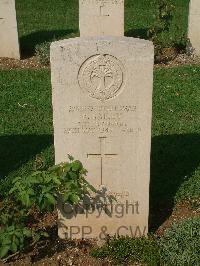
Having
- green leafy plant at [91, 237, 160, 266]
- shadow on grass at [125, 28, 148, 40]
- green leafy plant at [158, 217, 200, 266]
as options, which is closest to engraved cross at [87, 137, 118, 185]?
Answer: green leafy plant at [91, 237, 160, 266]

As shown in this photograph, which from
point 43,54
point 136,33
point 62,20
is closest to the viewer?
point 43,54

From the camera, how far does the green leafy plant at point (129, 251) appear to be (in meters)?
5.08

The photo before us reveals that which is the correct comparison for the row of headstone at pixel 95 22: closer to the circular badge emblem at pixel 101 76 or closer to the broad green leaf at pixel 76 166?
the circular badge emblem at pixel 101 76

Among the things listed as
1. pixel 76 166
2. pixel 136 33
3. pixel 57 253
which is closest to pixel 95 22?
pixel 136 33

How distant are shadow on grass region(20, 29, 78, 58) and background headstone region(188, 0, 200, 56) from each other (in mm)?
3487

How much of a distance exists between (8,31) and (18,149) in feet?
16.8

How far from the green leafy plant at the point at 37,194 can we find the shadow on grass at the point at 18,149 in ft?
6.03

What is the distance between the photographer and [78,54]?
473 centimetres

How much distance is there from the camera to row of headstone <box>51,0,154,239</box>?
475 centimetres

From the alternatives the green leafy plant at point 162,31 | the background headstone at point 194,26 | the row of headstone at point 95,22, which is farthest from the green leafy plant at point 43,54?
the background headstone at point 194,26

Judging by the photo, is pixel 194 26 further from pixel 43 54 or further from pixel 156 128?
pixel 156 128

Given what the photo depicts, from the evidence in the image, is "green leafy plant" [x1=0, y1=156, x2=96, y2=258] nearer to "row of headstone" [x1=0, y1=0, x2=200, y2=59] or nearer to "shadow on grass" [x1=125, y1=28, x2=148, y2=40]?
"row of headstone" [x1=0, y1=0, x2=200, y2=59]

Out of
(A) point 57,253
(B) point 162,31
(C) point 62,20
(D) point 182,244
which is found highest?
(B) point 162,31

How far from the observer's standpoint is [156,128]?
814 centimetres
